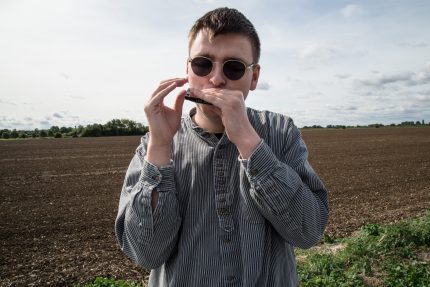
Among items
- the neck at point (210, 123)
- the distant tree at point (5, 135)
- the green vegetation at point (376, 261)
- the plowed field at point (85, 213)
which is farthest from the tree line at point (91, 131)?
the neck at point (210, 123)

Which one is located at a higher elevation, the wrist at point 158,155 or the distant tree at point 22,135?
the wrist at point 158,155

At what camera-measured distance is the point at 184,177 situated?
6.19 feet

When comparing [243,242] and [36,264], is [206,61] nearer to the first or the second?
[243,242]

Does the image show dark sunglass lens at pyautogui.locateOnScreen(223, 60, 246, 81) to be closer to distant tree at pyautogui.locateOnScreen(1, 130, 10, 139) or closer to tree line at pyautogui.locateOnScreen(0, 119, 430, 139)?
tree line at pyautogui.locateOnScreen(0, 119, 430, 139)

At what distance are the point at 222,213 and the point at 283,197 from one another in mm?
313

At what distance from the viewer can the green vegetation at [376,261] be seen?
18.5 ft

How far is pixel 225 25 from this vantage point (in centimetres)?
192

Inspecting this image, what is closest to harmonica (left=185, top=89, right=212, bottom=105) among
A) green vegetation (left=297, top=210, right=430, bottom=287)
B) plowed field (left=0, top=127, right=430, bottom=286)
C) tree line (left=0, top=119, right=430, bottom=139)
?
green vegetation (left=297, top=210, right=430, bottom=287)

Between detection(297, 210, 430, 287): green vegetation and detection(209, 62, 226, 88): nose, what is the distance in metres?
4.58

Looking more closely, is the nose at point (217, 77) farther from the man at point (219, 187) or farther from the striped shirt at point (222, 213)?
the striped shirt at point (222, 213)

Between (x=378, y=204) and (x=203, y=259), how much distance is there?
13.8 meters

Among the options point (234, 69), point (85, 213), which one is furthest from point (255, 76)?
point (85, 213)

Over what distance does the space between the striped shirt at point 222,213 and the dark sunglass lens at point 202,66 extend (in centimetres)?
29

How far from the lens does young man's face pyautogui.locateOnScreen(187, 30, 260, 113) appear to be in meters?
1.90
